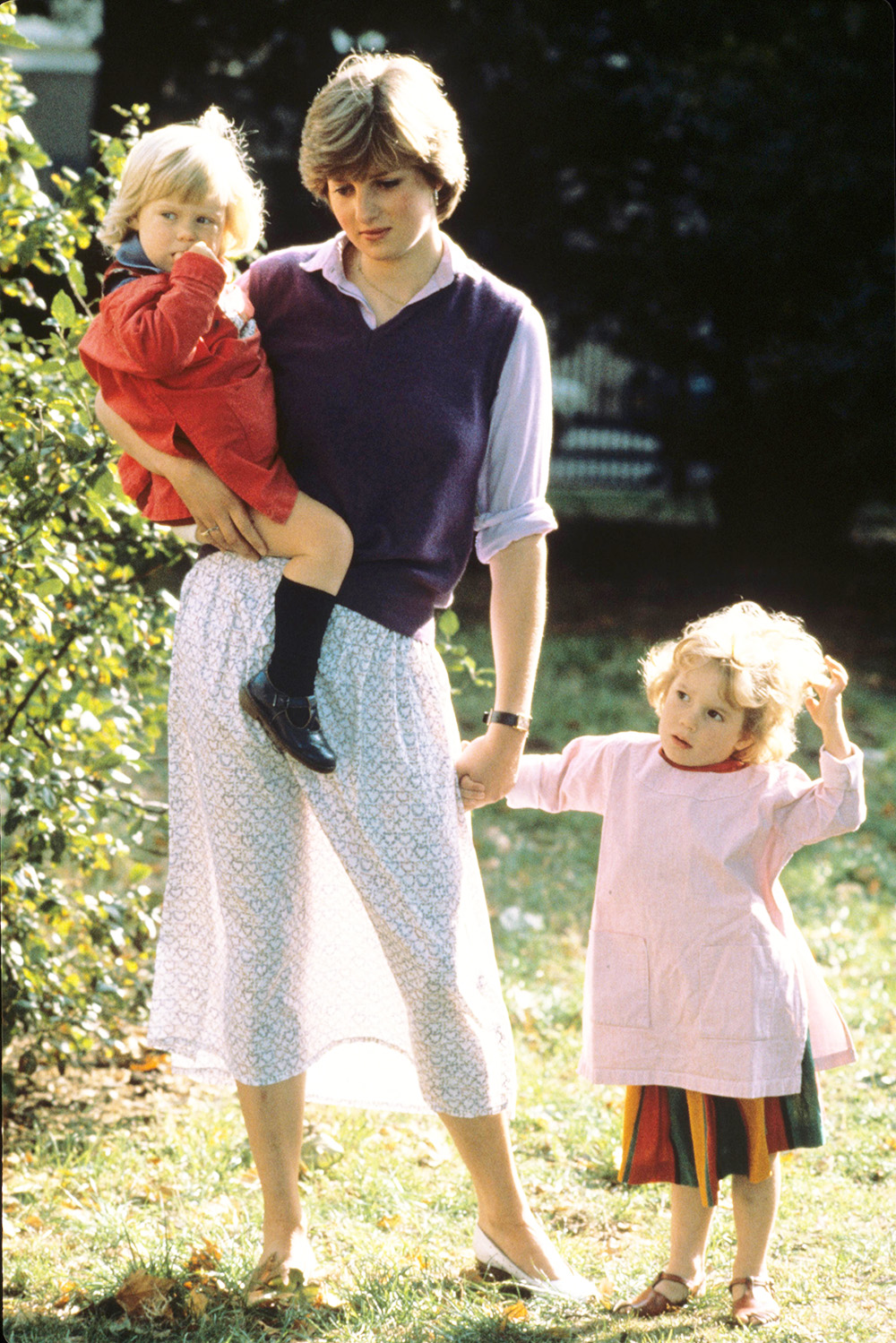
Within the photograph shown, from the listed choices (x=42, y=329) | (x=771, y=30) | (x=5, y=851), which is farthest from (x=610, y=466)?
(x=5, y=851)

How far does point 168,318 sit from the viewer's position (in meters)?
2.25

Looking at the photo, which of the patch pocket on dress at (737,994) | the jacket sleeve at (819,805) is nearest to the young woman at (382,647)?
the patch pocket on dress at (737,994)

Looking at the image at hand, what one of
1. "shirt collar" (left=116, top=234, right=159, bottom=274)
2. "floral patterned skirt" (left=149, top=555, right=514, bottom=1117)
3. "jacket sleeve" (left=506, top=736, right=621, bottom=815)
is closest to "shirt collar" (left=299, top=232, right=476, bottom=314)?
"shirt collar" (left=116, top=234, right=159, bottom=274)

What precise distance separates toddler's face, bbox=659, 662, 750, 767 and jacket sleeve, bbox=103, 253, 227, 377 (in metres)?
1.05

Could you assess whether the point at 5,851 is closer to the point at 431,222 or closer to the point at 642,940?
the point at 642,940

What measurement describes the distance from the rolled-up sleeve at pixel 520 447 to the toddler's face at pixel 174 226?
21.9 inches

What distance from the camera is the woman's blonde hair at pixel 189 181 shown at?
7.84 feet

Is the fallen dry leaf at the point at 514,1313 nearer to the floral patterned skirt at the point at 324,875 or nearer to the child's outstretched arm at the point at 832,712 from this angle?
the floral patterned skirt at the point at 324,875

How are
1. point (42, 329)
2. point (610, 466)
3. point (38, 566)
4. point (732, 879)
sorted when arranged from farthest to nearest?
point (610, 466)
point (42, 329)
point (38, 566)
point (732, 879)

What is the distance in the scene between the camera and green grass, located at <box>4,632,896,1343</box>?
8.34ft

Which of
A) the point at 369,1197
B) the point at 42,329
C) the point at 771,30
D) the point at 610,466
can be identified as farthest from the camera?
the point at 610,466

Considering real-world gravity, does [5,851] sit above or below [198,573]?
below

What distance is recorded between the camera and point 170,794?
8.63 ft

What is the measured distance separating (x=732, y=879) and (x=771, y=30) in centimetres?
1021
